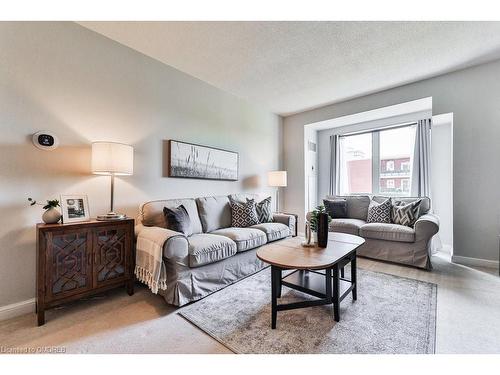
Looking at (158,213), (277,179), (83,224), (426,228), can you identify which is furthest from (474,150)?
(83,224)

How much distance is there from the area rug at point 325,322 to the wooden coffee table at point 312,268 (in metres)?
0.11

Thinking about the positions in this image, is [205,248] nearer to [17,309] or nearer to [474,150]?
[17,309]

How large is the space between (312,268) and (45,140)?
8.06 ft

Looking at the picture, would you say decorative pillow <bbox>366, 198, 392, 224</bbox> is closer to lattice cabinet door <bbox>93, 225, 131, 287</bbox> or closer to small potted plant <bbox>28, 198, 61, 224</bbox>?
lattice cabinet door <bbox>93, 225, 131, 287</bbox>

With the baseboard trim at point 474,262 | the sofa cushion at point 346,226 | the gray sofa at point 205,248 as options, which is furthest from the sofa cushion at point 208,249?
the baseboard trim at point 474,262

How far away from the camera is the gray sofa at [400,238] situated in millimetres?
2734

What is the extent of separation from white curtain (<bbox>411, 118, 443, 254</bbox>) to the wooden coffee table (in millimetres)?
2421

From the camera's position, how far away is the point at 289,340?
57.5 inches

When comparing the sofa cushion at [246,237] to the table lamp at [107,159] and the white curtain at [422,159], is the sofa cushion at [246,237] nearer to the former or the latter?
the table lamp at [107,159]

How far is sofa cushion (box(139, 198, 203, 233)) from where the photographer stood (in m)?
2.43
